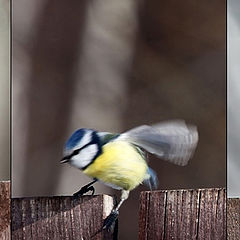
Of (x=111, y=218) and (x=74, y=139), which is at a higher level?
(x=74, y=139)

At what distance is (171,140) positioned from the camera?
3.11 feet

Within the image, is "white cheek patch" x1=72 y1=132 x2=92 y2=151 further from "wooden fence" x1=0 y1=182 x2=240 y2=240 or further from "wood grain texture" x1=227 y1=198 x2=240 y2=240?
"wood grain texture" x1=227 y1=198 x2=240 y2=240

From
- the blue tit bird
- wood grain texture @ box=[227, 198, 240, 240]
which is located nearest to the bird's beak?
the blue tit bird

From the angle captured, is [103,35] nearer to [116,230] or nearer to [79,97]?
[79,97]

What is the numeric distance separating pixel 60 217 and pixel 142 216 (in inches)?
4.7

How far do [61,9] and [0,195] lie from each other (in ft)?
0.95

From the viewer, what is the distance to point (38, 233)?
2.91ft

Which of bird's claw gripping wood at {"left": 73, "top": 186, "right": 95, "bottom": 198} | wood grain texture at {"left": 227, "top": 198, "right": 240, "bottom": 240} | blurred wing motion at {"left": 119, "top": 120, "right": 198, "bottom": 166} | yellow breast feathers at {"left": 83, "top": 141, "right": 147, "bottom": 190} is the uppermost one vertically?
blurred wing motion at {"left": 119, "top": 120, "right": 198, "bottom": 166}

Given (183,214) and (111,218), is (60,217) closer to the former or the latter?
(111,218)

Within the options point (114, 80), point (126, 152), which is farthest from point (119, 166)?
point (114, 80)

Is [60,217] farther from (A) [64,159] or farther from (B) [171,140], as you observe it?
(B) [171,140]

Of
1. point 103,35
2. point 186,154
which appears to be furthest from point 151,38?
point 186,154

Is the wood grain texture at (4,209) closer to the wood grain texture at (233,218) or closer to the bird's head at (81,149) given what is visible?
the bird's head at (81,149)

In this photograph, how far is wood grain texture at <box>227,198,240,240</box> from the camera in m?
0.94
